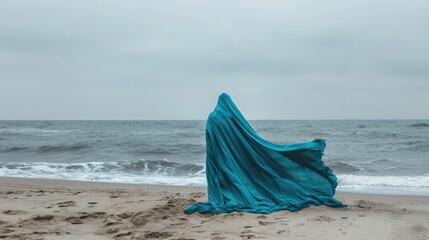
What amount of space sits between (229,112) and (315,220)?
2.15 metres

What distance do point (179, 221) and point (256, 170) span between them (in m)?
1.59

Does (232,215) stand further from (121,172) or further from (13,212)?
(121,172)

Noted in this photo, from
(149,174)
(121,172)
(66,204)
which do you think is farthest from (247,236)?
(121,172)

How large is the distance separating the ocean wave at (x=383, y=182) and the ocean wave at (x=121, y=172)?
385 cm

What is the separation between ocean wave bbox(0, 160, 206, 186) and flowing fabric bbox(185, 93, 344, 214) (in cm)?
460

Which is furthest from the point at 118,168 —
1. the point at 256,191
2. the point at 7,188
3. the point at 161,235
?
the point at 161,235

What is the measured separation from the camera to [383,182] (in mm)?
11219

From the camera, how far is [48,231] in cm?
525

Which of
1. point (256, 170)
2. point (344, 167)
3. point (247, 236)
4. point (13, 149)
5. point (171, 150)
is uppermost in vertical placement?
point (256, 170)

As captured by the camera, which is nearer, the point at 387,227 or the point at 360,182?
the point at 387,227

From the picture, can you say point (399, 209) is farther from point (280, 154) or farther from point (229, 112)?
point (229, 112)

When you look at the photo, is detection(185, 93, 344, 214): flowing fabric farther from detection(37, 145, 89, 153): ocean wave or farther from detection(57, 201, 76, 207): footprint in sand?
detection(37, 145, 89, 153): ocean wave

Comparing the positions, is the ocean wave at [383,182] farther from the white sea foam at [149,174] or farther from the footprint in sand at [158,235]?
the footprint in sand at [158,235]

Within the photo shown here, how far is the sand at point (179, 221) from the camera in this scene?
16.5 feet
